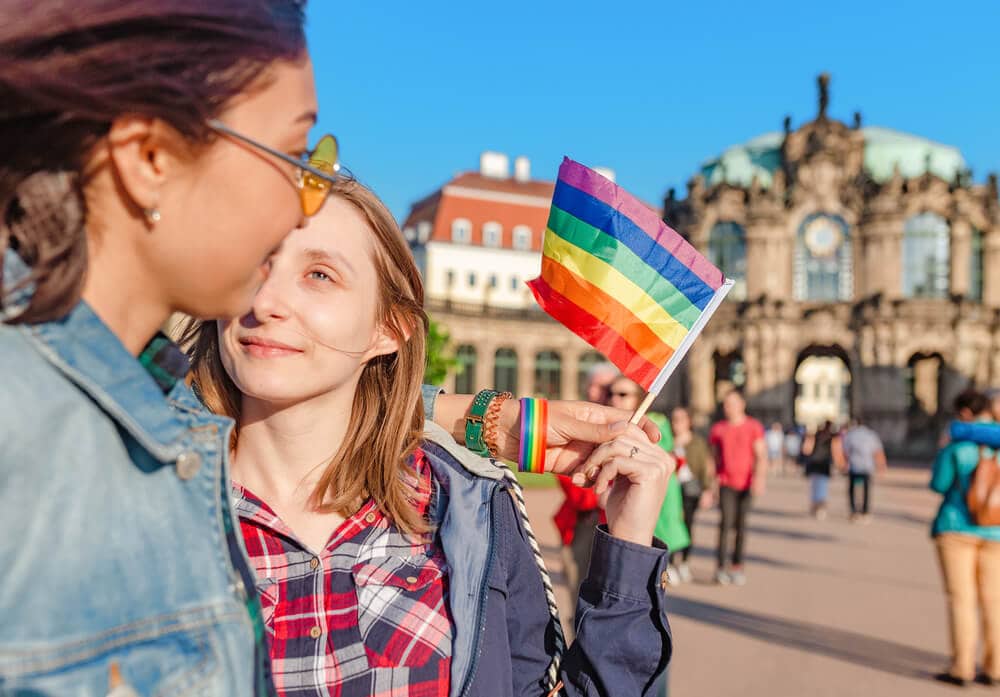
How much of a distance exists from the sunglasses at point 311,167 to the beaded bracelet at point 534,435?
94 cm

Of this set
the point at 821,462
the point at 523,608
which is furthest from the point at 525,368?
the point at 523,608

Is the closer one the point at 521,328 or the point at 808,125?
the point at 808,125

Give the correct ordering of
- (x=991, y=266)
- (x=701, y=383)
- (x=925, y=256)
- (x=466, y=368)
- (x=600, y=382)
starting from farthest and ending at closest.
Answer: (x=466, y=368) < (x=701, y=383) < (x=925, y=256) < (x=991, y=266) < (x=600, y=382)

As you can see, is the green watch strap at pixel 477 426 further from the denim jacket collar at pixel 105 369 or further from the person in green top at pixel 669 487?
the person in green top at pixel 669 487

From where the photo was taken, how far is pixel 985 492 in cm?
731

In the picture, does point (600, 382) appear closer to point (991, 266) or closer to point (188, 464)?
point (188, 464)

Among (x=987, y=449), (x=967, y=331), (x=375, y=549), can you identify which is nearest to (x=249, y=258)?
(x=375, y=549)

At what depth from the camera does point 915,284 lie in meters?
49.8

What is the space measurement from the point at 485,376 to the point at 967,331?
26230 millimetres

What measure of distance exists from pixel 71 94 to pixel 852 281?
53447 millimetres

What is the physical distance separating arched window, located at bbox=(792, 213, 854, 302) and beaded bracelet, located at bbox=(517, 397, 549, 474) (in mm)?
51342

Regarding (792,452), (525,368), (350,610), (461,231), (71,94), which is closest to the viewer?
(71,94)

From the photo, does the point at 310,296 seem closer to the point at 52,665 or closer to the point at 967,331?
the point at 52,665

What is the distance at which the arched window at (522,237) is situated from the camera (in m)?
60.9
